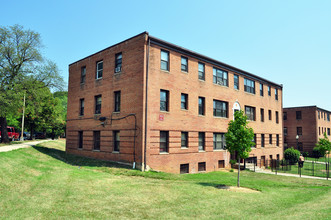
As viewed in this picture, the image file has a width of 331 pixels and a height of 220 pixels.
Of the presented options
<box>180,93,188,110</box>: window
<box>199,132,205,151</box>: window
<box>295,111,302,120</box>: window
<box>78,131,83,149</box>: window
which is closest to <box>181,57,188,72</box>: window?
<box>180,93,188,110</box>: window

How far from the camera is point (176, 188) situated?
1272 cm

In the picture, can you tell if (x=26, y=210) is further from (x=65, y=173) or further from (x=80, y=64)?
(x=80, y=64)

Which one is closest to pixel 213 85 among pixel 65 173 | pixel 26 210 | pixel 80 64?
pixel 80 64

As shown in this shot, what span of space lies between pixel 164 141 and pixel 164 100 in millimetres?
3366

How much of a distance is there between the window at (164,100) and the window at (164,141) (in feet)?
6.55

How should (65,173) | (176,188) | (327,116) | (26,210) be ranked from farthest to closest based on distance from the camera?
1. (327,116)
2. (65,173)
3. (176,188)
4. (26,210)

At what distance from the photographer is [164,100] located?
20172 millimetres

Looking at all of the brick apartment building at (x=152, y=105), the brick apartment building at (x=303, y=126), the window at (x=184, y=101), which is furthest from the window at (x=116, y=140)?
the brick apartment building at (x=303, y=126)

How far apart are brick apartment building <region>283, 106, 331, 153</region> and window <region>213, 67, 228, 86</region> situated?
Result: 31.6 meters

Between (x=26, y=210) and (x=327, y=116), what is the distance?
223 feet

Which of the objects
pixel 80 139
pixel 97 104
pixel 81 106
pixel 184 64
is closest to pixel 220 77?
pixel 184 64

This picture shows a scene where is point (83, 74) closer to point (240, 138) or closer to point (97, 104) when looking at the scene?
point (97, 104)

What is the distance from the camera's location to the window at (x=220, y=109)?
25.3 m

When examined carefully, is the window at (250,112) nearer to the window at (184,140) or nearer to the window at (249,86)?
the window at (249,86)
